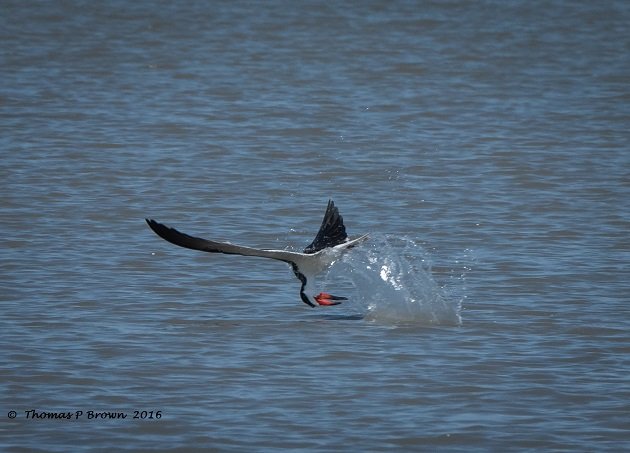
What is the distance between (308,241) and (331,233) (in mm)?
2961

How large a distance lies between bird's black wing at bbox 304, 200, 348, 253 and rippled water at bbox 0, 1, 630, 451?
0.56 metres

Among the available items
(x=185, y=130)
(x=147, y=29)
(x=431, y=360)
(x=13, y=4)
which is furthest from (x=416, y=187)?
(x=13, y=4)

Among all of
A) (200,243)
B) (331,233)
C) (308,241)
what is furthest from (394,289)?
(308,241)

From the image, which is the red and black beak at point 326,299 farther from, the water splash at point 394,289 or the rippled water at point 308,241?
the water splash at point 394,289

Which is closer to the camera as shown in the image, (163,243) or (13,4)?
(163,243)

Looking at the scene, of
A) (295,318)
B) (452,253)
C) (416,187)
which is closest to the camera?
(295,318)

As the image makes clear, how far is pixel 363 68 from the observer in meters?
30.2

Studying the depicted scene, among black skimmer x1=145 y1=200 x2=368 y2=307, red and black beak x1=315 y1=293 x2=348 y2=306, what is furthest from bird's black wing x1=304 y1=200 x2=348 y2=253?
red and black beak x1=315 y1=293 x2=348 y2=306

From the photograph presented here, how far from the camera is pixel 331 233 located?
11.9m

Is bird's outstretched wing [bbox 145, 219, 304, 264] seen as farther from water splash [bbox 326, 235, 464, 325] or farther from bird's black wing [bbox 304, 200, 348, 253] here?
water splash [bbox 326, 235, 464, 325]

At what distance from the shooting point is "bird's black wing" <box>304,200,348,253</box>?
11.9 m

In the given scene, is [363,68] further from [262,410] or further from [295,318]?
[262,410]

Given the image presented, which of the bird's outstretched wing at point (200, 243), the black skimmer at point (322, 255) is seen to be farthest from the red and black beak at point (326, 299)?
the bird's outstretched wing at point (200, 243)

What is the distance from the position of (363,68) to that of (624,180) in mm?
12677
